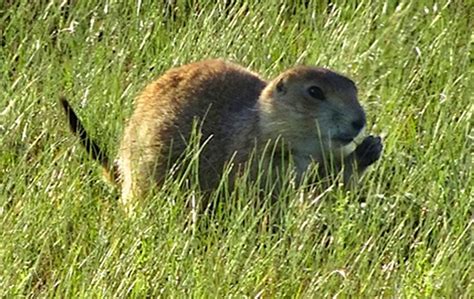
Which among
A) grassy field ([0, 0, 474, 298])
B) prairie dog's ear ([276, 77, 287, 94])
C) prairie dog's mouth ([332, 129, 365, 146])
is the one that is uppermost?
prairie dog's ear ([276, 77, 287, 94])

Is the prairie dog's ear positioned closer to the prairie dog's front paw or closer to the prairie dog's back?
the prairie dog's back

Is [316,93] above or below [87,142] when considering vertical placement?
above

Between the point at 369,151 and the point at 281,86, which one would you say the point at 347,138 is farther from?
the point at 281,86

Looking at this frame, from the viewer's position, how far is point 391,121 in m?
5.92

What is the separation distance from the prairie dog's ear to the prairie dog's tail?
691 millimetres

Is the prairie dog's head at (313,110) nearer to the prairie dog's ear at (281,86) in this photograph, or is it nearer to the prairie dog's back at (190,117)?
the prairie dog's ear at (281,86)

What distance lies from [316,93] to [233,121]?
0.37 metres

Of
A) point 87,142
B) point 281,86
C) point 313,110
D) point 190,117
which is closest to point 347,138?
point 313,110

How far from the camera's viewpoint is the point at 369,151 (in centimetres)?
544

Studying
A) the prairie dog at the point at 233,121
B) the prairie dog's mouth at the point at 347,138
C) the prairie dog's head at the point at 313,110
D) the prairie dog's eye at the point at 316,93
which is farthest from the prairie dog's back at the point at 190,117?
the prairie dog's mouth at the point at 347,138

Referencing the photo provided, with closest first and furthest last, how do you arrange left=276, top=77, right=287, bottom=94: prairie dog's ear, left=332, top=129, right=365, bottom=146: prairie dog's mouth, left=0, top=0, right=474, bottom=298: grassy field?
left=0, top=0, right=474, bottom=298: grassy field
left=332, top=129, right=365, bottom=146: prairie dog's mouth
left=276, top=77, right=287, bottom=94: prairie dog's ear

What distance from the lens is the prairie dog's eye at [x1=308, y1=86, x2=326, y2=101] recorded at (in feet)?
18.1

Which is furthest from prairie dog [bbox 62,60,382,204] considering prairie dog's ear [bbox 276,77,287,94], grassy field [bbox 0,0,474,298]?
grassy field [bbox 0,0,474,298]

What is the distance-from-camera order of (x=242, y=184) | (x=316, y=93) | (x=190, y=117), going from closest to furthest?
(x=242, y=184) < (x=316, y=93) < (x=190, y=117)
